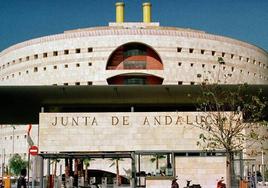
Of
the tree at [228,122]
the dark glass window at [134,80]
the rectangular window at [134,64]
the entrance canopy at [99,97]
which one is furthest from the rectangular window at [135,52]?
the tree at [228,122]

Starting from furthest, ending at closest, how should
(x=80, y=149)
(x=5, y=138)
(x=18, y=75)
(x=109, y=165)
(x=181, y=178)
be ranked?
(x=5, y=138), (x=18, y=75), (x=109, y=165), (x=80, y=149), (x=181, y=178)

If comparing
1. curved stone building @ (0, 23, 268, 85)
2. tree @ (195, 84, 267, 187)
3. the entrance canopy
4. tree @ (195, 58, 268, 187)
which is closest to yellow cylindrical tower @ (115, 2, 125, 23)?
curved stone building @ (0, 23, 268, 85)

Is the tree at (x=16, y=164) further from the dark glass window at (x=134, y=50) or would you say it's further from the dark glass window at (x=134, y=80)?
the dark glass window at (x=134, y=50)

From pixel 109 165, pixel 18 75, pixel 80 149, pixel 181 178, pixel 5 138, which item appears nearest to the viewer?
pixel 181 178

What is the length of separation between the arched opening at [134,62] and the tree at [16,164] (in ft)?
62.7

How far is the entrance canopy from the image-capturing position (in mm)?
37812

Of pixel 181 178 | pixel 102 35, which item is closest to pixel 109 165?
pixel 102 35

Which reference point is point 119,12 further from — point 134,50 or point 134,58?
point 134,58

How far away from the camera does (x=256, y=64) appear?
81.9 meters

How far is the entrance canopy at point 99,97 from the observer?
37812 millimetres

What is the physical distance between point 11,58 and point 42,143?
50104mm

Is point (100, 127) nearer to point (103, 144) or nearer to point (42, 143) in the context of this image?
point (103, 144)

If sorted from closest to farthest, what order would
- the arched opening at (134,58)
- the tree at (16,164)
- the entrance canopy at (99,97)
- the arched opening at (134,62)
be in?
1. the entrance canopy at (99,97)
2. the arched opening at (134,58)
3. the arched opening at (134,62)
4. the tree at (16,164)

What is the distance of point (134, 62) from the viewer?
253ft
